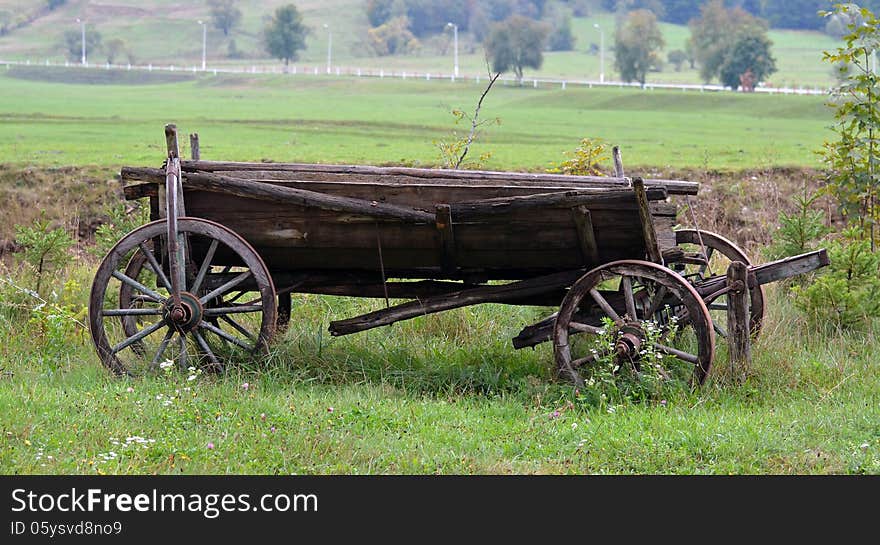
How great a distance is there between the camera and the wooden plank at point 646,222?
20.6ft

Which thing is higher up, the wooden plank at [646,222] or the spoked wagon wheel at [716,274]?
the wooden plank at [646,222]

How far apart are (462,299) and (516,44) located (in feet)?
283

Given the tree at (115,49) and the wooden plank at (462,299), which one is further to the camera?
the tree at (115,49)

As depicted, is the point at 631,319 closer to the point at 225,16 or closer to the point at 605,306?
the point at 605,306

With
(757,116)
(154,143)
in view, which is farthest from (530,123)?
(154,143)

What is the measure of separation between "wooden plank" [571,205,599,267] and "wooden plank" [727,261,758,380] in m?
0.85

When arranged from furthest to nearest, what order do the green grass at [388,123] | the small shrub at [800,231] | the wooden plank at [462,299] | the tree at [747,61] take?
the tree at [747,61] → the green grass at [388,123] → the small shrub at [800,231] → the wooden plank at [462,299]

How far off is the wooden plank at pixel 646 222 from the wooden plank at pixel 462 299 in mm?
530

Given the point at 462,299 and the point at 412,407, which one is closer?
the point at 412,407

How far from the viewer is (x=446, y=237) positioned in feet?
22.3

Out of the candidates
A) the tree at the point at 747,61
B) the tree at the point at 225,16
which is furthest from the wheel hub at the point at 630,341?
the tree at the point at 225,16

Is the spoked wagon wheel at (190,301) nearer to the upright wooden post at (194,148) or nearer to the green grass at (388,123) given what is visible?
the upright wooden post at (194,148)

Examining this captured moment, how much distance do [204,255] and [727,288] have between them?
11.3ft

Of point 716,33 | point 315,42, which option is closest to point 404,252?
point 716,33
